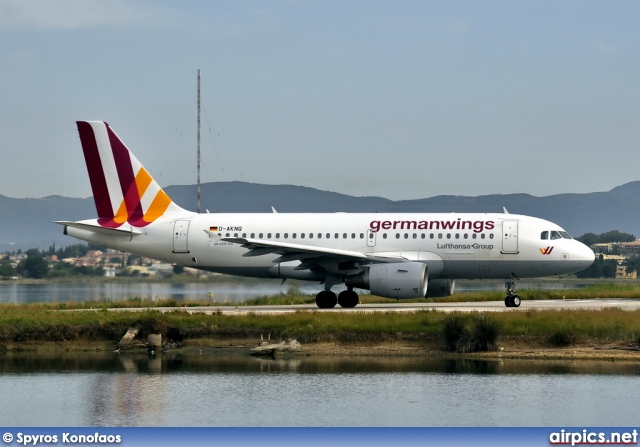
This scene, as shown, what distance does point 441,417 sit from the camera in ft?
76.8

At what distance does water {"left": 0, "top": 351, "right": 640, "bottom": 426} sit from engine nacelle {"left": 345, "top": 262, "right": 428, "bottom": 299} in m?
9.09

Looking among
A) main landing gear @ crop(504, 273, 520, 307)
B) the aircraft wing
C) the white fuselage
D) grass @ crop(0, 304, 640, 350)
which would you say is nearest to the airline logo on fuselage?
the white fuselage

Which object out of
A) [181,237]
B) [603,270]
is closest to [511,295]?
Answer: [181,237]

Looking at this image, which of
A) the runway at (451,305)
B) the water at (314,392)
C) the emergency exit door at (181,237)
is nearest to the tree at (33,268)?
the emergency exit door at (181,237)

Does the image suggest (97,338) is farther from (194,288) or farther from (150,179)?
(194,288)

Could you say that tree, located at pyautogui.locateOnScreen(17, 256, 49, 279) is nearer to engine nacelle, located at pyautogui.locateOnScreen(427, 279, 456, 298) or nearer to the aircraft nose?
engine nacelle, located at pyautogui.locateOnScreen(427, 279, 456, 298)

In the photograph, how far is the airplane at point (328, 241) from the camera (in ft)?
143

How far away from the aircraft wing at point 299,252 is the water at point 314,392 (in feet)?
30.4

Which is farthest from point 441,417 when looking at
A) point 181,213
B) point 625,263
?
point 625,263

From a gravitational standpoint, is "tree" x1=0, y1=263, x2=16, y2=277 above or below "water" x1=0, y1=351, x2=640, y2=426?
above

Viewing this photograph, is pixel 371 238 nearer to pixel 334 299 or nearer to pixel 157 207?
pixel 334 299

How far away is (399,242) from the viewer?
4494cm

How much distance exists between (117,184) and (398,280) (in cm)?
1415

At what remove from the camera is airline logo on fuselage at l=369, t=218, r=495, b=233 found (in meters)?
44.6
